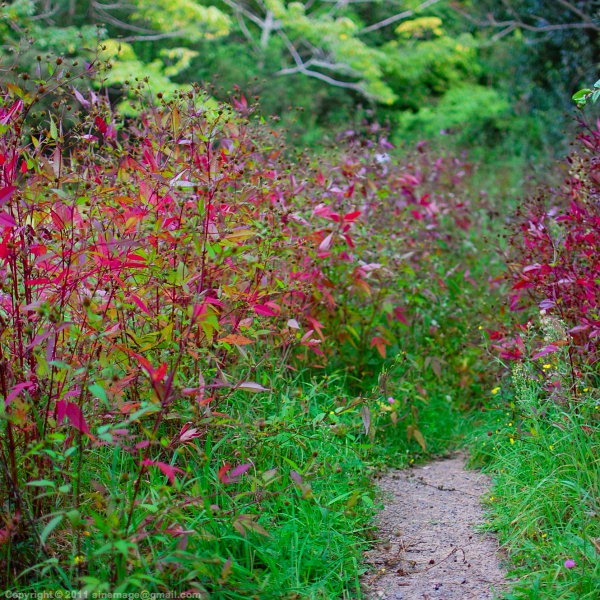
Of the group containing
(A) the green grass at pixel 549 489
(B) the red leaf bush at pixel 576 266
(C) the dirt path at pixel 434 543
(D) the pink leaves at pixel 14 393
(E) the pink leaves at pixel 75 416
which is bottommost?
(C) the dirt path at pixel 434 543

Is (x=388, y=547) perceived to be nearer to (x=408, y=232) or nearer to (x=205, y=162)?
(x=205, y=162)

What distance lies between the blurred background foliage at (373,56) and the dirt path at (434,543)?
20.2ft

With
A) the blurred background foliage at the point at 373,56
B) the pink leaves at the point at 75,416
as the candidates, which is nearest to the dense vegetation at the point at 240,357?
the pink leaves at the point at 75,416

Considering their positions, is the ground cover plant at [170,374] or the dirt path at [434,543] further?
the dirt path at [434,543]

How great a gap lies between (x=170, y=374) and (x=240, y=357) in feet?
2.50

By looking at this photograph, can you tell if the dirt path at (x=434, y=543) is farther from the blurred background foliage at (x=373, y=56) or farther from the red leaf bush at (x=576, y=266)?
the blurred background foliage at (x=373, y=56)

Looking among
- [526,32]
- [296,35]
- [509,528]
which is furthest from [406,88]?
[509,528]

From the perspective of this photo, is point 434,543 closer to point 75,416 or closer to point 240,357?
point 240,357

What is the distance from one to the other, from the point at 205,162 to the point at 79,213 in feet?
1.83

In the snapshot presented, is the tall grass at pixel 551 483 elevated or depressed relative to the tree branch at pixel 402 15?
depressed

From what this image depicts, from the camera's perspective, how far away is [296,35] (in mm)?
15734

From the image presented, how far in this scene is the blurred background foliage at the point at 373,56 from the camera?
29.2ft

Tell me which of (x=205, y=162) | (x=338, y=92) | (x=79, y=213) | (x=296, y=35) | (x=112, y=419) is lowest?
(x=112, y=419)

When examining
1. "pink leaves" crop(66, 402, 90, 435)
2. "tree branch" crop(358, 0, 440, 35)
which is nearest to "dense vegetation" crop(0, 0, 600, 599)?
"pink leaves" crop(66, 402, 90, 435)
